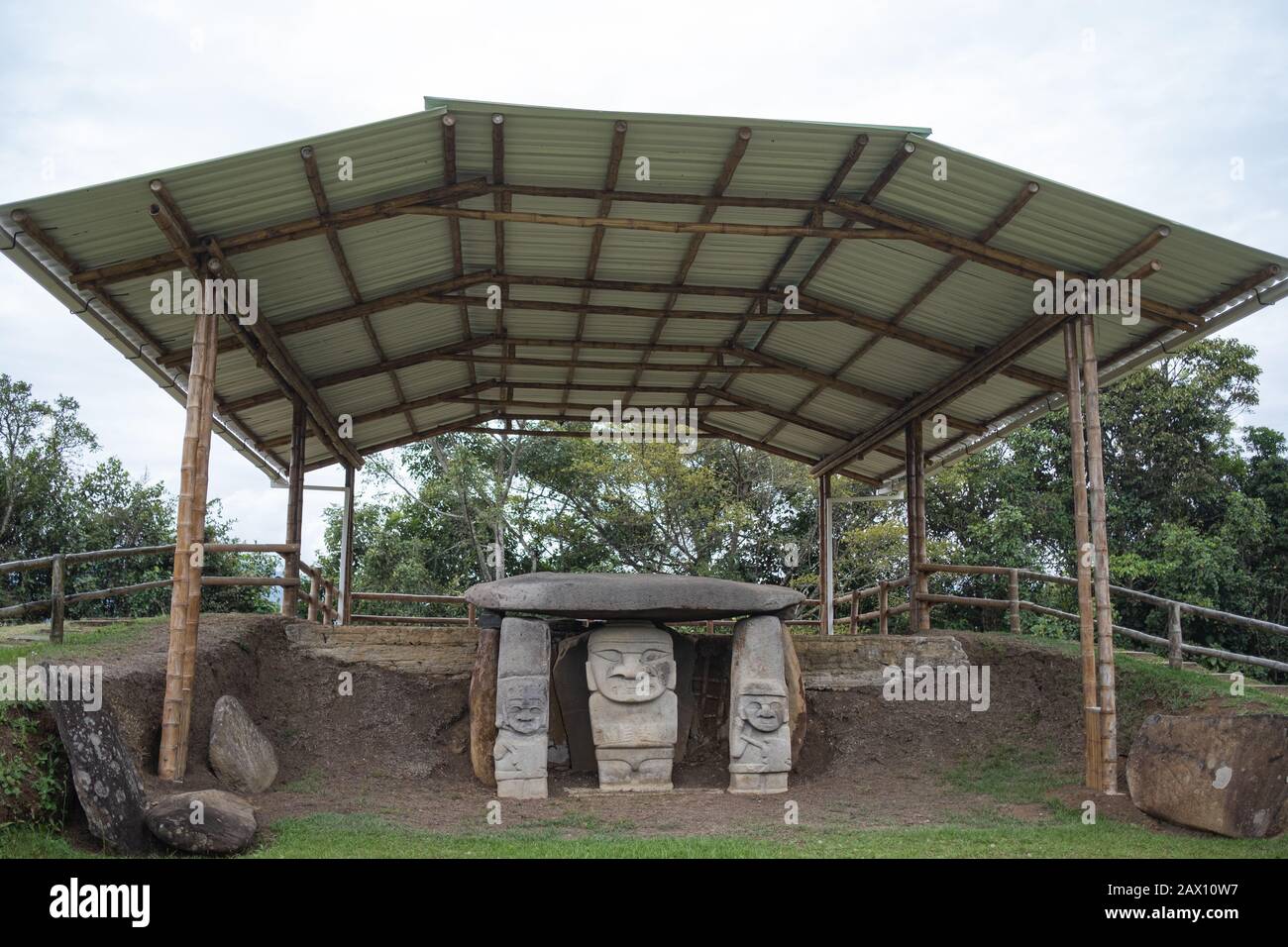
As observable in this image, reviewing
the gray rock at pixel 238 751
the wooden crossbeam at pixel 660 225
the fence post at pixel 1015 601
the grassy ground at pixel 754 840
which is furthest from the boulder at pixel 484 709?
the fence post at pixel 1015 601

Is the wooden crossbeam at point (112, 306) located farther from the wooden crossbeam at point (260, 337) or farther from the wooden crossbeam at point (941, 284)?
the wooden crossbeam at point (941, 284)

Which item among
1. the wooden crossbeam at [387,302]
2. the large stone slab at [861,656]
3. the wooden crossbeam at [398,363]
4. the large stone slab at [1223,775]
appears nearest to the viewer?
the large stone slab at [1223,775]

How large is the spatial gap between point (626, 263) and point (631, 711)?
17.8 feet

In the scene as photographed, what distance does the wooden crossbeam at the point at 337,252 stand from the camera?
10094 millimetres

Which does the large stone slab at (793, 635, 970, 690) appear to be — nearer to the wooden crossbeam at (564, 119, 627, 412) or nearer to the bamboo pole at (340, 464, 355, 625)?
the wooden crossbeam at (564, 119, 627, 412)

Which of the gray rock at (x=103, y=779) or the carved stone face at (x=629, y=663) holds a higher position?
the carved stone face at (x=629, y=663)

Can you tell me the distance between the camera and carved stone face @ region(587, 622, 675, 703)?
1173 cm

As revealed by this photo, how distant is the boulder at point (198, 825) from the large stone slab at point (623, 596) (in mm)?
3945

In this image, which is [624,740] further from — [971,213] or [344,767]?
[971,213]

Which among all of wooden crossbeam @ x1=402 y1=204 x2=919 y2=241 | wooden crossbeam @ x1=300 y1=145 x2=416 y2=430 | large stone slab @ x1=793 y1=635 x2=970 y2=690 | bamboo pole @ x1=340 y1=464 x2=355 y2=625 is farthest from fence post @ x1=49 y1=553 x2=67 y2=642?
large stone slab @ x1=793 y1=635 x2=970 y2=690

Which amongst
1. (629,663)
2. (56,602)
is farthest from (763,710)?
(56,602)

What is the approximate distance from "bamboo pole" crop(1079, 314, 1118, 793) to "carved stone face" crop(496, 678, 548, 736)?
5.51m

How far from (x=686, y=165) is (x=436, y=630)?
252 inches

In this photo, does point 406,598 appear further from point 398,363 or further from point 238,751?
point 238,751
